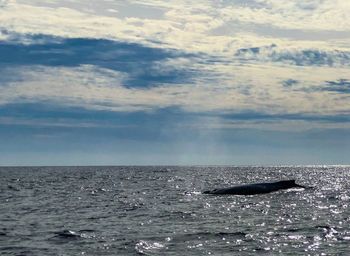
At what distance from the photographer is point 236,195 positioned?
79062mm

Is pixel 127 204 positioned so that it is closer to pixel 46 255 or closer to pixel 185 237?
pixel 185 237

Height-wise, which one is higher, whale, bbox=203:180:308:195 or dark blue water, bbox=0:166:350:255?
whale, bbox=203:180:308:195

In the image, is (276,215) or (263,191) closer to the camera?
(276,215)

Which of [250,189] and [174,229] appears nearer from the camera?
[174,229]

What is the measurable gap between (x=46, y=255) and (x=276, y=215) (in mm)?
25128

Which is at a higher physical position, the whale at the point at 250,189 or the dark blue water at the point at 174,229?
the whale at the point at 250,189

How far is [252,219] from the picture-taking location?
48.0 m

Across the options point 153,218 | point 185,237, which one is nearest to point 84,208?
point 153,218

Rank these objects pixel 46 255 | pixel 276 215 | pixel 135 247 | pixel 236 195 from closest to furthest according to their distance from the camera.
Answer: pixel 46 255, pixel 135 247, pixel 276 215, pixel 236 195

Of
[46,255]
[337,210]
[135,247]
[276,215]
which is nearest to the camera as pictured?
[46,255]

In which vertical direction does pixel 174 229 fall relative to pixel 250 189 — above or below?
below

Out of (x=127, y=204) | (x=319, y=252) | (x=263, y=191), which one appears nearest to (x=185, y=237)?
(x=319, y=252)

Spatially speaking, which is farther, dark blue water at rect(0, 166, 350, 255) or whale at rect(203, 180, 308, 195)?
whale at rect(203, 180, 308, 195)

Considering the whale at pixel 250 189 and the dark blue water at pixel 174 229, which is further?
the whale at pixel 250 189
